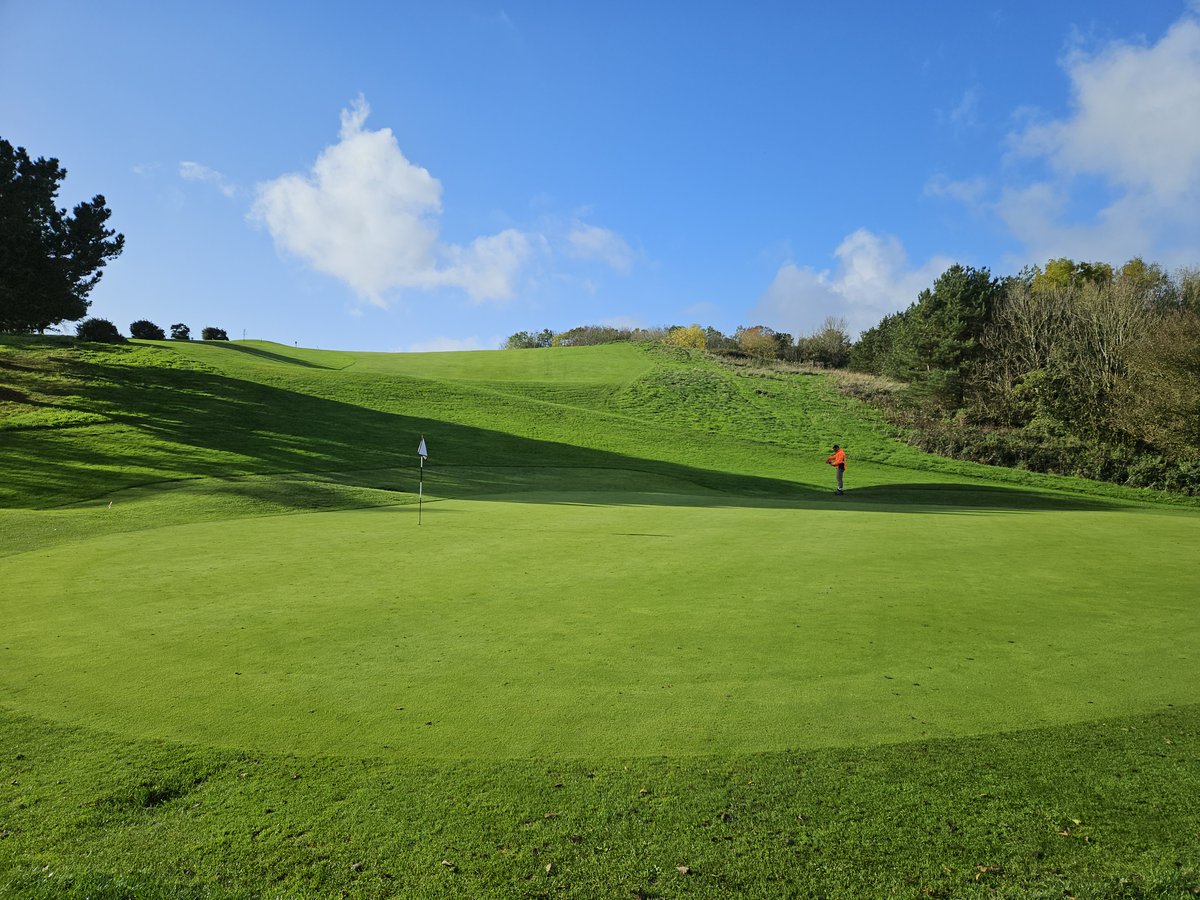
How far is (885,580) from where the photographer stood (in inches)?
392

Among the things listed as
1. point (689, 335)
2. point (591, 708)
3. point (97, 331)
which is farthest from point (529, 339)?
point (591, 708)

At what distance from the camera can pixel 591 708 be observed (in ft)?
17.5

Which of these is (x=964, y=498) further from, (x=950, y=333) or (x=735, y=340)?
(x=735, y=340)

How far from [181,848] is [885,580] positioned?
8.91m

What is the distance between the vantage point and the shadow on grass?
21327mm

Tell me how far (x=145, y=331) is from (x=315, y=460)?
38.8 metres

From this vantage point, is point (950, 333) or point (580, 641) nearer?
point (580, 641)

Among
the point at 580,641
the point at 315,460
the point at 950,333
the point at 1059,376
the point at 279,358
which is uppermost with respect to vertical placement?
the point at 950,333

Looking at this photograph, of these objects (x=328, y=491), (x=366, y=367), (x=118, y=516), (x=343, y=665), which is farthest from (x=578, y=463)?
(x=366, y=367)

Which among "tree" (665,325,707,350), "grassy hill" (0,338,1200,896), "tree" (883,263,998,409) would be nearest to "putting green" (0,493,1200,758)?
"grassy hill" (0,338,1200,896)

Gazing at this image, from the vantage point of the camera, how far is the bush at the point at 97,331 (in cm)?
4344

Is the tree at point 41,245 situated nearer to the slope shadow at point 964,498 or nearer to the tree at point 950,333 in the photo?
the slope shadow at point 964,498

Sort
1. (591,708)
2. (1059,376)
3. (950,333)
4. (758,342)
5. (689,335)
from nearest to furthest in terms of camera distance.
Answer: (591,708), (1059,376), (950,333), (758,342), (689,335)

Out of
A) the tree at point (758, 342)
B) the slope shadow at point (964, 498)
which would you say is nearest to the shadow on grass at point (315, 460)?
the slope shadow at point (964, 498)
